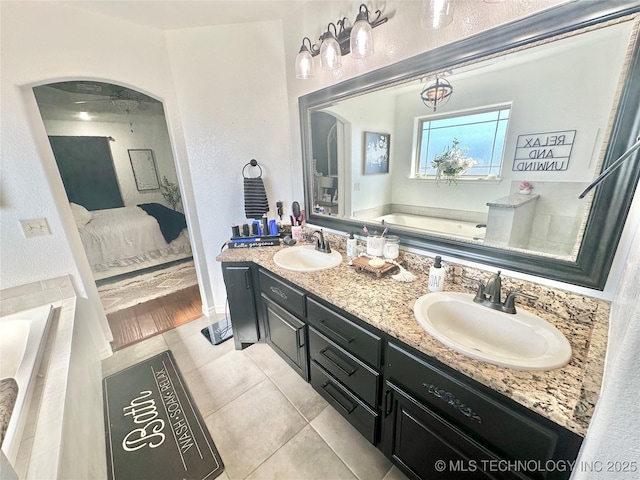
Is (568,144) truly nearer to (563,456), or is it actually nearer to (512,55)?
(512,55)

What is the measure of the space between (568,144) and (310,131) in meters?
1.45

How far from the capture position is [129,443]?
4.59 feet

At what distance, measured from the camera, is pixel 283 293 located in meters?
1.54

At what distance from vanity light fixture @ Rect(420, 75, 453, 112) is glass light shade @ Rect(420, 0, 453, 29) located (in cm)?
23

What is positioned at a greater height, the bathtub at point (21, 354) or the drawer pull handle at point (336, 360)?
the bathtub at point (21, 354)

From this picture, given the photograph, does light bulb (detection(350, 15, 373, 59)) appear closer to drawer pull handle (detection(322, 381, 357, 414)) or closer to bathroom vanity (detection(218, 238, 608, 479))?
bathroom vanity (detection(218, 238, 608, 479))

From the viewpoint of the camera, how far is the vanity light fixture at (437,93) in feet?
3.91

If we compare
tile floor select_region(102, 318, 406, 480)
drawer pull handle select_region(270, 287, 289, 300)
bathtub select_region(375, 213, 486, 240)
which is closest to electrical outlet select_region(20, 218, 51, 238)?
tile floor select_region(102, 318, 406, 480)

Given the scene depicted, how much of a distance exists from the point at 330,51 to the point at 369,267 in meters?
1.19

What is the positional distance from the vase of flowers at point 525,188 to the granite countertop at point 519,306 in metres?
0.37

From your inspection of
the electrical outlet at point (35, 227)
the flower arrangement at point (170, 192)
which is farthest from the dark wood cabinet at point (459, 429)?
the flower arrangement at point (170, 192)

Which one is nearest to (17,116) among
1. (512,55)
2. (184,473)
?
(184,473)

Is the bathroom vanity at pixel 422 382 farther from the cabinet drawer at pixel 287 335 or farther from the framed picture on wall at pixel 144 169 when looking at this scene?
the framed picture on wall at pixel 144 169

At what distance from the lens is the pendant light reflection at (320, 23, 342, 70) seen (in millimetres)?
1391
